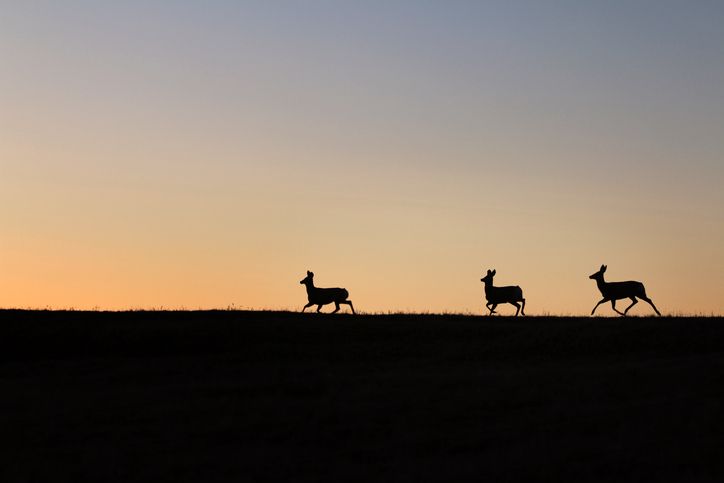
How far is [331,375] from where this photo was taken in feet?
92.3

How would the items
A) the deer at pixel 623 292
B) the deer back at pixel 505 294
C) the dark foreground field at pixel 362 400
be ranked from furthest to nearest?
the deer back at pixel 505 294
the deer at pixel 623 292
the dark foreground field at pixel 362 400

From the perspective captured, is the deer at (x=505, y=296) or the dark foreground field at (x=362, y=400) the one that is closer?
the dark foreground field at (x=362, y=400)

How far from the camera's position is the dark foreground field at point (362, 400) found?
18.2m

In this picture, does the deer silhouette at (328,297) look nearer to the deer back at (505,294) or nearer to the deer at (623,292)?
the deer back at (505,294)

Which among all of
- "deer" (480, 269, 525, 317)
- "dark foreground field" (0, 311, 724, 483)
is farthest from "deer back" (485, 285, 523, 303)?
"dark foreground field" (0, 311, 724, 483)

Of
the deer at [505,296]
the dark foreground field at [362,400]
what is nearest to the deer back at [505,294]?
the deer at [505,296]

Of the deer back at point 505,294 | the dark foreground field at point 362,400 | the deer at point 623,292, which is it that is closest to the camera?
the dark foreground field at point 362,400

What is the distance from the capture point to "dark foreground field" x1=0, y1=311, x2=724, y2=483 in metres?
18.2

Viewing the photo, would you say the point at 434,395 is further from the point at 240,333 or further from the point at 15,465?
the point at 240,333

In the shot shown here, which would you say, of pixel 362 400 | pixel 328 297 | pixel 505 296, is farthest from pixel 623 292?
pixel 362 400

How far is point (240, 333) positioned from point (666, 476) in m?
21.6

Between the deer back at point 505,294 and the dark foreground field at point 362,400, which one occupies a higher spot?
the deer back at point 505,294

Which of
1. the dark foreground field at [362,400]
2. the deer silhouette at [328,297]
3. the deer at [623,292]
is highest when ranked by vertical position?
the deer silhouette at [328,297]

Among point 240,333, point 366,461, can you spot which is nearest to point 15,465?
point 366,461
